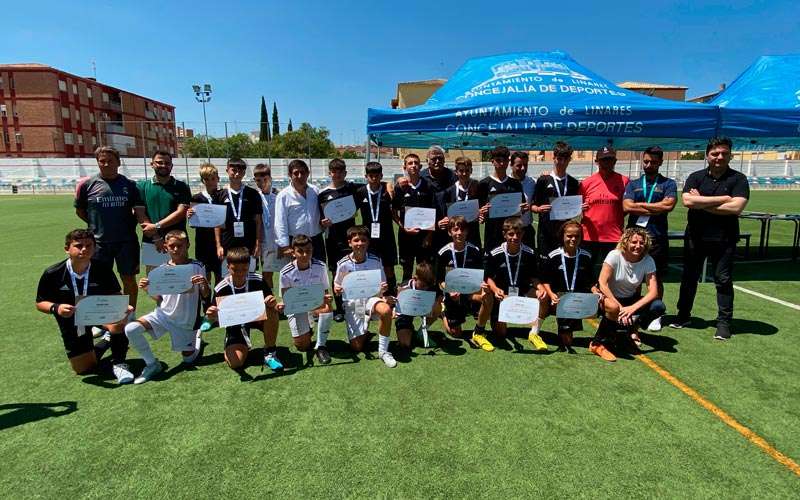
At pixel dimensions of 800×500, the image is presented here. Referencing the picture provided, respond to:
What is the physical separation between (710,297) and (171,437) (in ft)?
22.6

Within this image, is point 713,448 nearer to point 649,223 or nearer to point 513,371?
point 513,371

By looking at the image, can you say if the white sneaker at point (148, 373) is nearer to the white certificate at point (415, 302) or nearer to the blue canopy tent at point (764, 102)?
the white certificate at point (415, 302)

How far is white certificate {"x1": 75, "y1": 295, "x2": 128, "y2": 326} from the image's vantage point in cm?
355

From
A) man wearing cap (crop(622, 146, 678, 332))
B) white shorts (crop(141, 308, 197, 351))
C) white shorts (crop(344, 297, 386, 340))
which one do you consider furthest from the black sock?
man wearing cap (crop(622, 146, 678, 332))

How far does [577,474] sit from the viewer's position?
8.40 feet

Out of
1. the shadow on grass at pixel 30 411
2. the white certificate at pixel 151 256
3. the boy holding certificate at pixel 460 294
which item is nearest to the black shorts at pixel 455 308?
the boy holding certificate at pixel 460 294

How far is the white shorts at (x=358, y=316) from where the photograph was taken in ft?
14.1

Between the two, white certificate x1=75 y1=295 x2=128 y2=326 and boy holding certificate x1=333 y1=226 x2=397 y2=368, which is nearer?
white certificate x1=75 y1=295 x2=128 y2=326

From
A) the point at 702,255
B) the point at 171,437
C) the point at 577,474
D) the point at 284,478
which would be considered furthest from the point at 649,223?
the point at 171,437

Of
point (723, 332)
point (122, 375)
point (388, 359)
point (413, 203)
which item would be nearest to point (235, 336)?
point (122, 375)

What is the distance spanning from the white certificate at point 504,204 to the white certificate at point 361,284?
1597mm

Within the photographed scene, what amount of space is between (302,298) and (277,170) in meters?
28.9

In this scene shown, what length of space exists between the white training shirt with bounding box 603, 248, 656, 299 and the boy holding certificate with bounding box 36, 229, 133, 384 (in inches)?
177

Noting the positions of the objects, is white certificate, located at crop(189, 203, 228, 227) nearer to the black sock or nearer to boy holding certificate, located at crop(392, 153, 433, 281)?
the black sock
